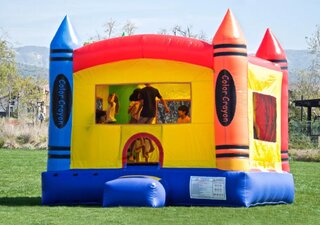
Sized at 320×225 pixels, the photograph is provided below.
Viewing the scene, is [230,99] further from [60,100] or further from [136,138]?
[60,100]

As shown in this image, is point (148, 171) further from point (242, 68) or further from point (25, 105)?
point (25, 105)

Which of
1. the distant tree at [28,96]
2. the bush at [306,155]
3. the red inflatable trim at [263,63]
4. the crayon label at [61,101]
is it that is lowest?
the bush at [306,155]

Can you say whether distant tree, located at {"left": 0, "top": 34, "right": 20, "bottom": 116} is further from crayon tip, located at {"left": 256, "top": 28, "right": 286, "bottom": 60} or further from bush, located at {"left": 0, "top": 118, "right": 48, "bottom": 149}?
crayon tip, located at {"left": 256, "top": 28, "right": 286, "bottom": 60}

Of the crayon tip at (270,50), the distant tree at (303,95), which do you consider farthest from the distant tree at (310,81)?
the crayon tip at (270,50)

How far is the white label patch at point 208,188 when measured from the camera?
11336mm

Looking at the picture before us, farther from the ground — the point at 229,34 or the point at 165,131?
the point at 229,34

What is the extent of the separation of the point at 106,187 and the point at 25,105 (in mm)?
54618

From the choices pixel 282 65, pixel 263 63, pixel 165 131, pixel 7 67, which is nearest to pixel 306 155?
pixel 282 65

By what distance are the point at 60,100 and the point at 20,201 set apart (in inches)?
65.2

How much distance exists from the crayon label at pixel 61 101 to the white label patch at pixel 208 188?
2124 millimetres

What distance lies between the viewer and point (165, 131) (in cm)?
1190

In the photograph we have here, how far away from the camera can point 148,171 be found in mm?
11750

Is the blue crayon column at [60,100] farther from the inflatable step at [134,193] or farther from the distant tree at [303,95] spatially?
the distant tree at [303,95]

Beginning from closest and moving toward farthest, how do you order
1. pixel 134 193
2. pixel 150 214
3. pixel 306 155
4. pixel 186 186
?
1. pixel 150 214
2. pixel 134 193
3. pixel 186 186
4. pixel 306 155
